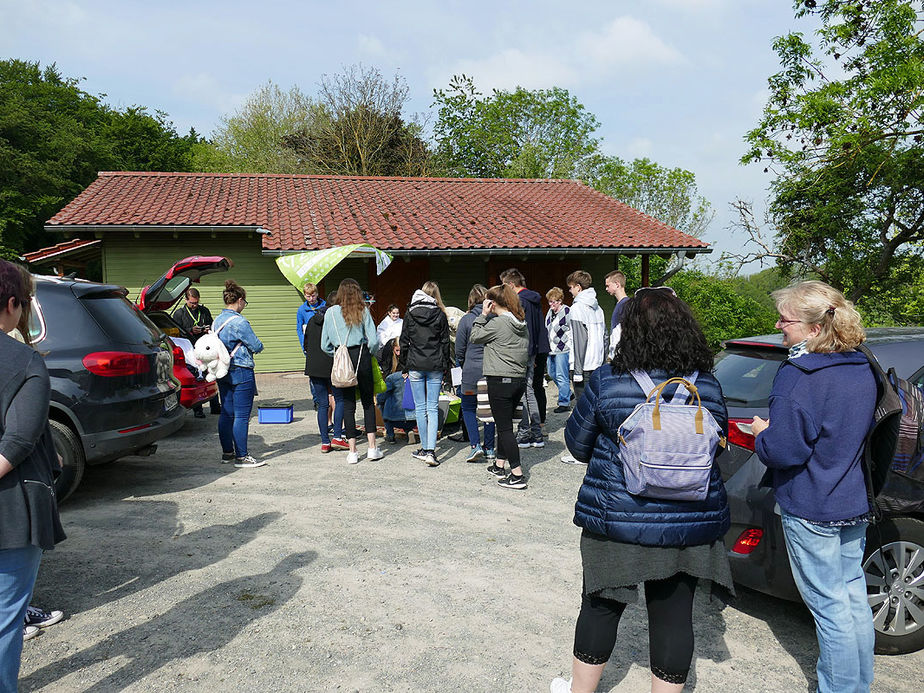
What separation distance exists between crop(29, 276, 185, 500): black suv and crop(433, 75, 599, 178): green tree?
99.9 ft

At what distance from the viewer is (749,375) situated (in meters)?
3.86

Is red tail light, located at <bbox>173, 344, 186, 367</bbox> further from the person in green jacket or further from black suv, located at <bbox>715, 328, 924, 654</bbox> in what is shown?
black suv, located at <bbox>715, 328, 924, 654</bbox>

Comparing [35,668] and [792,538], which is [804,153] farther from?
[35,668]

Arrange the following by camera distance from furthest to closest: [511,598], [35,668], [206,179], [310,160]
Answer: [310,160], [206,179], [511,598], [35,668]

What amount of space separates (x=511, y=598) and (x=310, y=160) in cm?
2976

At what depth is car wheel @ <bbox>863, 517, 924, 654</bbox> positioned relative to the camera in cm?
322

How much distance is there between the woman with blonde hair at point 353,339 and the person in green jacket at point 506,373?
1.36 m

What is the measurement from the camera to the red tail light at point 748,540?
3223mm

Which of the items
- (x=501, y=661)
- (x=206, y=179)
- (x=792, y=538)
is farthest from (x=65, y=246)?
(x=792, y=538)

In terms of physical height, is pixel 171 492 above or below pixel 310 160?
below

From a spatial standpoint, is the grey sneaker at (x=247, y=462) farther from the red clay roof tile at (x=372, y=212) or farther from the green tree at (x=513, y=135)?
the green tree at (x=513, y=135)

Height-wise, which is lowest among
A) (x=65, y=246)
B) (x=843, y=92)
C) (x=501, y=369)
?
(x=501, y=369)

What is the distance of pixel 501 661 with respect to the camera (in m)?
3.15

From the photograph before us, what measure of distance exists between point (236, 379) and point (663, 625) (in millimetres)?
5228
